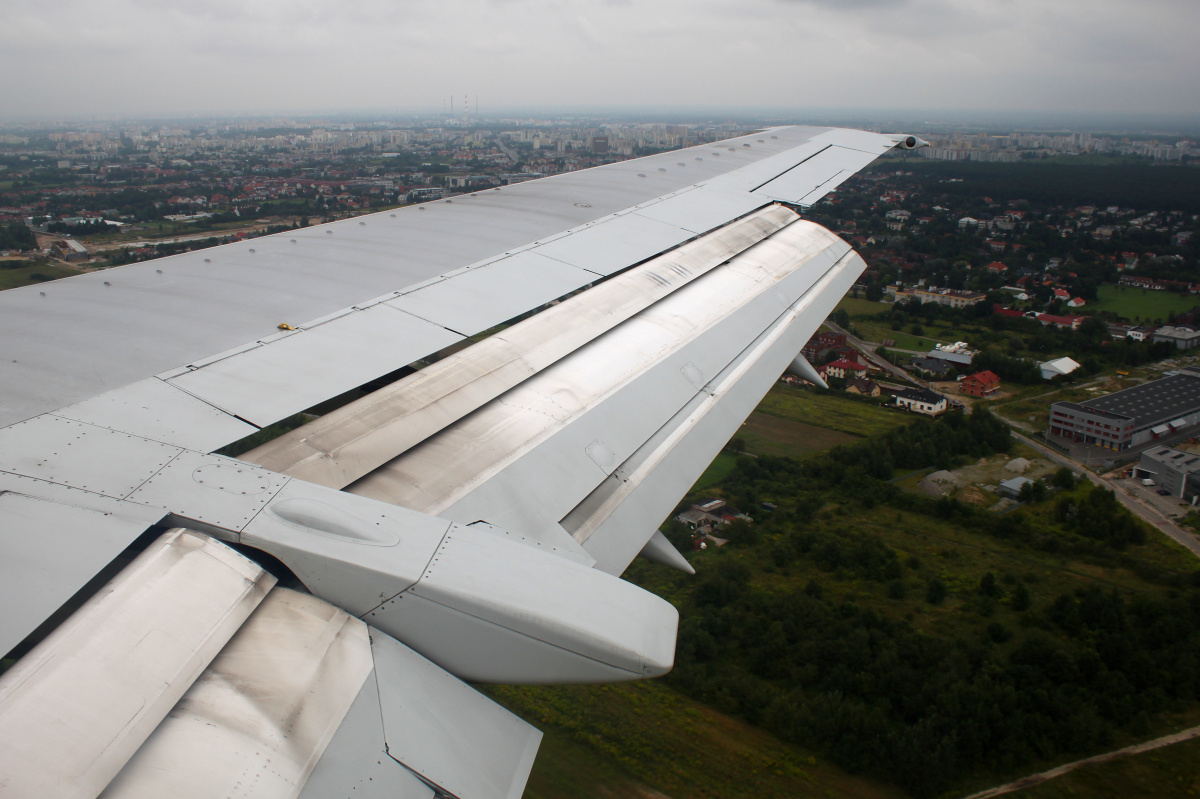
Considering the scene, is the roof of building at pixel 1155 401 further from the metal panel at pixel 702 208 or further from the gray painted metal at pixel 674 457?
the gray painted metal at pixel 674 457

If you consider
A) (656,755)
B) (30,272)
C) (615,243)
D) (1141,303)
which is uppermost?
(615,243)

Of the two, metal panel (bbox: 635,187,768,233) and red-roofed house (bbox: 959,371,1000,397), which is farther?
red-roofed house (bbox: 959,371,1000,397)

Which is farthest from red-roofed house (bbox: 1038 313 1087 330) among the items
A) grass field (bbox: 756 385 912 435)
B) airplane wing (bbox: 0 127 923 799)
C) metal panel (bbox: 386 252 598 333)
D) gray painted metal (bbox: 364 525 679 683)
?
gray painted metal (bbox: 364 525 679 683)

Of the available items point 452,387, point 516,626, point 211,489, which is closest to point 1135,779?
point 452,387

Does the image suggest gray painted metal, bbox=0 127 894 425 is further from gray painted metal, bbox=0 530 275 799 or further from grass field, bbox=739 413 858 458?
grass field, bbox=739 413 858 458

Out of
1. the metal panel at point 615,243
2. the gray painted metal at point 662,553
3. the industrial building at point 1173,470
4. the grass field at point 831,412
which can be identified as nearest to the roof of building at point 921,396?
the grass field at point 831,412

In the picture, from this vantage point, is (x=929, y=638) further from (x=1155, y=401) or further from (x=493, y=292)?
(x=1155, y=401)
